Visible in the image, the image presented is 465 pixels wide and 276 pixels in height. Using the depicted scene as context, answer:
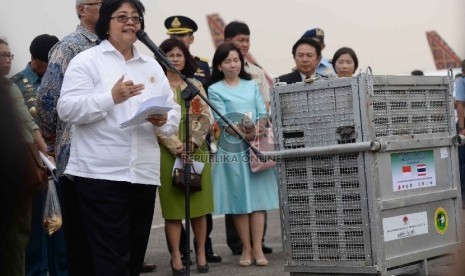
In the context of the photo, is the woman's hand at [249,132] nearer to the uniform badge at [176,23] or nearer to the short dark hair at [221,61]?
the short dark hair at [221,61]

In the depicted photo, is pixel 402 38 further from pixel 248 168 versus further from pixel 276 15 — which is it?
pixel 248 168

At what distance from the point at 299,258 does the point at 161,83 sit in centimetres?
155

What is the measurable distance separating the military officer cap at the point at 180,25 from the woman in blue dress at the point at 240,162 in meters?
0.90

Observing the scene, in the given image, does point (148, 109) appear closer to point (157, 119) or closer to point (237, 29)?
point (157, 119)

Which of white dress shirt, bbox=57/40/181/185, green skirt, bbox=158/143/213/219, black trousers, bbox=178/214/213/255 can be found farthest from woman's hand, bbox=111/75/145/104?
black trousers, bbox=178/214/213/255

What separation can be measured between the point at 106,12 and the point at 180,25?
386 centimetres

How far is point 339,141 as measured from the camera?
6184 millimetres

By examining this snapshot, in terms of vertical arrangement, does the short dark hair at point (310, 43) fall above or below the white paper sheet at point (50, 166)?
above

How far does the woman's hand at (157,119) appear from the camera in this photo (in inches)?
220

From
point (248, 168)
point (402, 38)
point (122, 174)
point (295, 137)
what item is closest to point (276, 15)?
point (402, 38)

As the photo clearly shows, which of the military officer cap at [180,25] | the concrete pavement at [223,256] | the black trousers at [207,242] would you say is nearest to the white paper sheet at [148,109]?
the concrete pavement at [223,256]

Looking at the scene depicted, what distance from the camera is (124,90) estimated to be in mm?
5316

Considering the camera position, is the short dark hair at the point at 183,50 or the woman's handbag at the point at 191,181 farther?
the short dark hair at the point at 183,50

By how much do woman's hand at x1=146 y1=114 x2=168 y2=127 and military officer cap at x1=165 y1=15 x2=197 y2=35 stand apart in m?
3.93
